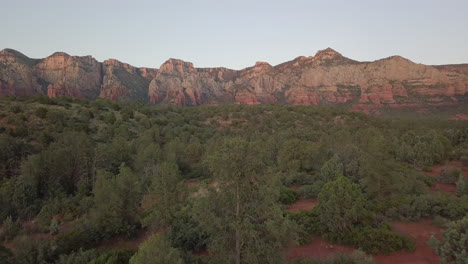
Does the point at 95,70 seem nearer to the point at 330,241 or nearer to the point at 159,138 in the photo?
the point at 159,138

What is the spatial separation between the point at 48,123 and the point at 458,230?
41.2 meters

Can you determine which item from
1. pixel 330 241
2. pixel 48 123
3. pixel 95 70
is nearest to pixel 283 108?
pixel 48 123

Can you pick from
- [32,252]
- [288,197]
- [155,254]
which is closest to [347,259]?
[155,254]

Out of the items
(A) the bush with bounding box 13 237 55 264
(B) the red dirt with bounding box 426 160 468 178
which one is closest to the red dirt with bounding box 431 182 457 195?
(B) the red dirt with bounding box 426 160 468 178

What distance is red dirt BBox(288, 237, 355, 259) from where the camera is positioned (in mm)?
11898

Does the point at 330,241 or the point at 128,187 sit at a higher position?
the point at 128,187

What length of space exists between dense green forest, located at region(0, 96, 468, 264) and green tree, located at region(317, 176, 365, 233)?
54 mm

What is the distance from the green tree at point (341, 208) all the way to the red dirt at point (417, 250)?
2.03 m

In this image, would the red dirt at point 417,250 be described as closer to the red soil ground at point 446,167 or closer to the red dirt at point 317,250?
the red dirt at point 317,250

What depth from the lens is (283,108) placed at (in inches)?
2672

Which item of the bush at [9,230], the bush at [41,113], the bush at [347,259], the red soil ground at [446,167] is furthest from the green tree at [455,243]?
the bush at [41,113]

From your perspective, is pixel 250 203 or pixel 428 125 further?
pixel 428 125

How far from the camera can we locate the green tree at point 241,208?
7.53 metres

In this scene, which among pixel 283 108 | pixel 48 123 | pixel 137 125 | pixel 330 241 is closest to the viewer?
pixel 330 241
